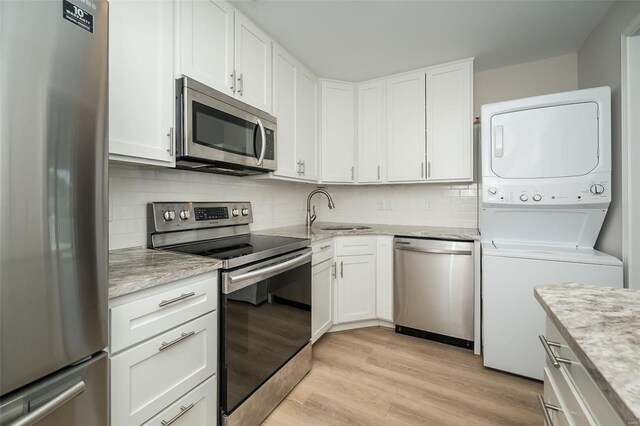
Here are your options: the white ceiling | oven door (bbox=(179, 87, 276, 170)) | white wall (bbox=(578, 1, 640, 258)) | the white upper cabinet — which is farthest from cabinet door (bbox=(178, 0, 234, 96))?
white wall (bbox=(578, 1, 640, 258))

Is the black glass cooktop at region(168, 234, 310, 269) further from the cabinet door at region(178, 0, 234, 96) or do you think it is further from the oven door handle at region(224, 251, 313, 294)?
the cabinet door at region(178, 0, 234, 96)

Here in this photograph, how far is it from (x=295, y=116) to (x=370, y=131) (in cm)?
89

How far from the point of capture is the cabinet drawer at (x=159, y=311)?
2.99 ft

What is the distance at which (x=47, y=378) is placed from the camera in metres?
0.68

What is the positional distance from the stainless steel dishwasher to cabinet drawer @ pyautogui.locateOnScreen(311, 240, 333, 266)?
1.99ft

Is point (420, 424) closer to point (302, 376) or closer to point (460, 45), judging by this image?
point (302, 376)

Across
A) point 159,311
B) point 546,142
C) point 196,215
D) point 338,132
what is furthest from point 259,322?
point 546,142

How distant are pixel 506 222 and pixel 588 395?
1.76 m

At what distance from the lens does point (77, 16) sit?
0.69 metres

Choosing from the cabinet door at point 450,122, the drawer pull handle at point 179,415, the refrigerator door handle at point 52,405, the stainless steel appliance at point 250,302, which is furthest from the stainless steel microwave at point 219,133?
the cabinet door at point 450,122

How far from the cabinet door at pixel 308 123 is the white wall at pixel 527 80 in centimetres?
164

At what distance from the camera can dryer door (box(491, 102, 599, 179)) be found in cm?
179

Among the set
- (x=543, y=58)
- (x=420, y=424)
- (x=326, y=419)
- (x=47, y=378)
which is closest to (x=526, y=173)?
(x=543, y=58)

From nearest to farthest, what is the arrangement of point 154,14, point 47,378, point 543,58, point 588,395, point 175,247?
point 588,395 → point 47,378 → point 154,14 → point 175,247 → point 543,58
